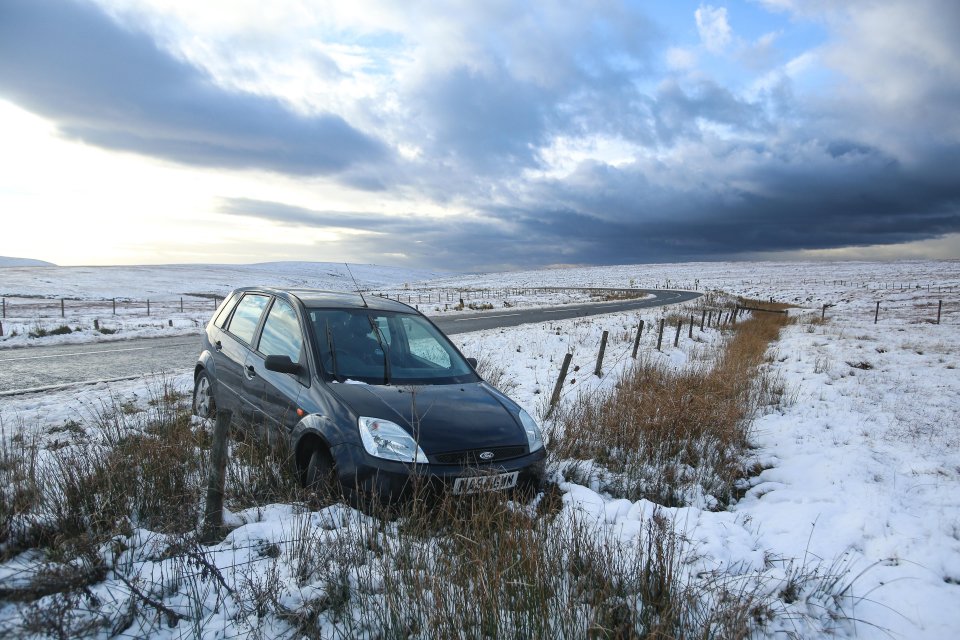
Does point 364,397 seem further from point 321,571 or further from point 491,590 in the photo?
point 491,590

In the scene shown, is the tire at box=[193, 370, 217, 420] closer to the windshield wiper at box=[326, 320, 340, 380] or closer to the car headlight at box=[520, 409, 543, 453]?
the windshield wiper at box=[326, 320, 340, 380]

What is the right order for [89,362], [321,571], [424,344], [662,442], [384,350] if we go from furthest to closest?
[89,362], [662,442], [424,344], [384,350], [321,571]

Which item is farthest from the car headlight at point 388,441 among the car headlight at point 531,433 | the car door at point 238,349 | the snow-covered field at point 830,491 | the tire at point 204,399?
the tire at point 204,399

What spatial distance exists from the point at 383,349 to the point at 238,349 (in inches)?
61.8

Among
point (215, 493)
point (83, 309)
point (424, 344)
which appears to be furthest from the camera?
point (83, 309)

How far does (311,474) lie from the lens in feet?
12.2

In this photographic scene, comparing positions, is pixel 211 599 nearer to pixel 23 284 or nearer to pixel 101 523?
pixel 101 523

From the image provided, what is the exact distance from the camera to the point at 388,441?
11.6 feet

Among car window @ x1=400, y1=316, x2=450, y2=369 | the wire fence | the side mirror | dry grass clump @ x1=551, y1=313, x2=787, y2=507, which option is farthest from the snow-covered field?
the wire fence

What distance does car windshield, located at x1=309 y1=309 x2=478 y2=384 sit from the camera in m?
4.41

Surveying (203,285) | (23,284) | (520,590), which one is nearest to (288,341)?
(520,590)

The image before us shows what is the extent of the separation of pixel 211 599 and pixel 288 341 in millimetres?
2430

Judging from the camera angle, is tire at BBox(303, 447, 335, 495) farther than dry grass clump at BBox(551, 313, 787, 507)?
No


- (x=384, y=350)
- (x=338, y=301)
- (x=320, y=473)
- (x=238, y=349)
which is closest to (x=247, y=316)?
(x=238, y=349)
